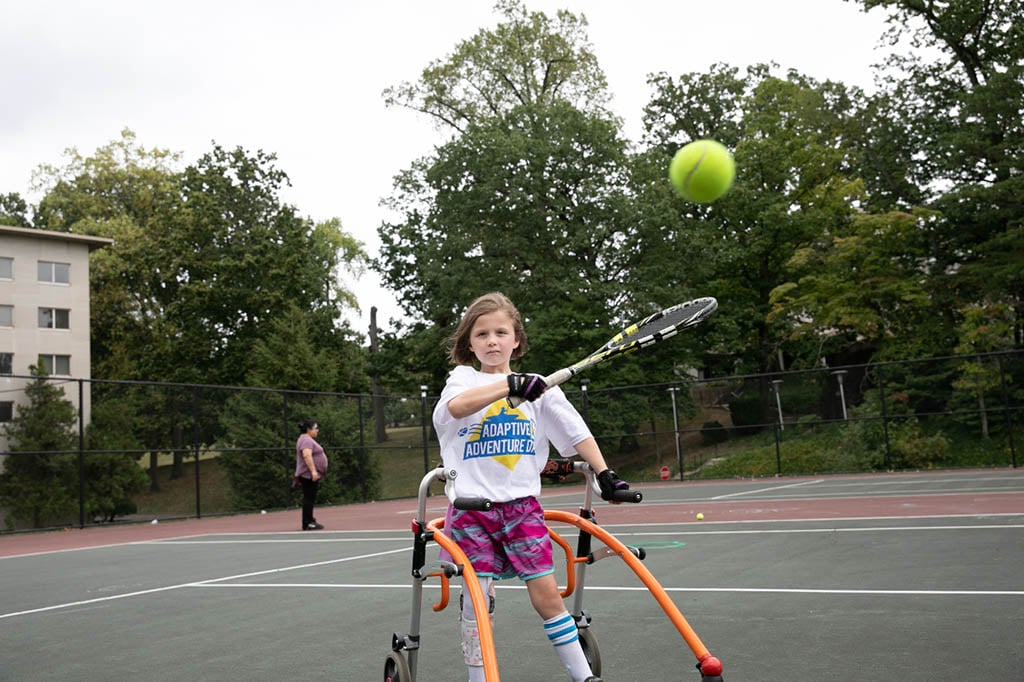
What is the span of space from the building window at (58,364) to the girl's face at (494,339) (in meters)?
40.6

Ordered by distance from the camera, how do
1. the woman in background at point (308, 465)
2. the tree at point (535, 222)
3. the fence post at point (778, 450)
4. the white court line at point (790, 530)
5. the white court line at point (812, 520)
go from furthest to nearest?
the tree at point (535, 222), the fence post at point (778, 450), the woman in background at point (308, 465), the white court line at point (812, 520), the white court line at point (790, 530)

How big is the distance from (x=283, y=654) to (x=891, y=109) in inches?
1184

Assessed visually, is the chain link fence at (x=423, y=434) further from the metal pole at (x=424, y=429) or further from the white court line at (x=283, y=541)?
the white court line at (x=283, y=541)

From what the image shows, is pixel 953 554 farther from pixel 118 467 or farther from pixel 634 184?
pixel 634 184

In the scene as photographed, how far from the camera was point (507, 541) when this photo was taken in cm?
318

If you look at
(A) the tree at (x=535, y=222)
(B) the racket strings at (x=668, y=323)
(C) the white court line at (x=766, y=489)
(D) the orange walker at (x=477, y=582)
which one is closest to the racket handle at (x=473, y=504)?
(D) the orange walker at (x=477, y=582)

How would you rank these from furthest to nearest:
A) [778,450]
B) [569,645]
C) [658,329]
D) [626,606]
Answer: [778,450]
[626,606]
[658,329]
[569,645]

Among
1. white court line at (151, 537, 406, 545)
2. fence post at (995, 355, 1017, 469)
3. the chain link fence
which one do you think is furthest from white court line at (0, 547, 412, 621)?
fence post at (995, 355, 1017, 469)

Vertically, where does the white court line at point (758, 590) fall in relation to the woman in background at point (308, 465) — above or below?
below

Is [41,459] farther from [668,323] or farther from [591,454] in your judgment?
[591,454]

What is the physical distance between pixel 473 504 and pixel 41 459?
645 inches

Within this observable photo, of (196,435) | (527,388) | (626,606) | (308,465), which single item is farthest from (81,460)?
(527,388)

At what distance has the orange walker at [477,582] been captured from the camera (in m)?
2.78

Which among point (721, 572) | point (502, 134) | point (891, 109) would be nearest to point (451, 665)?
point (721, 572)
